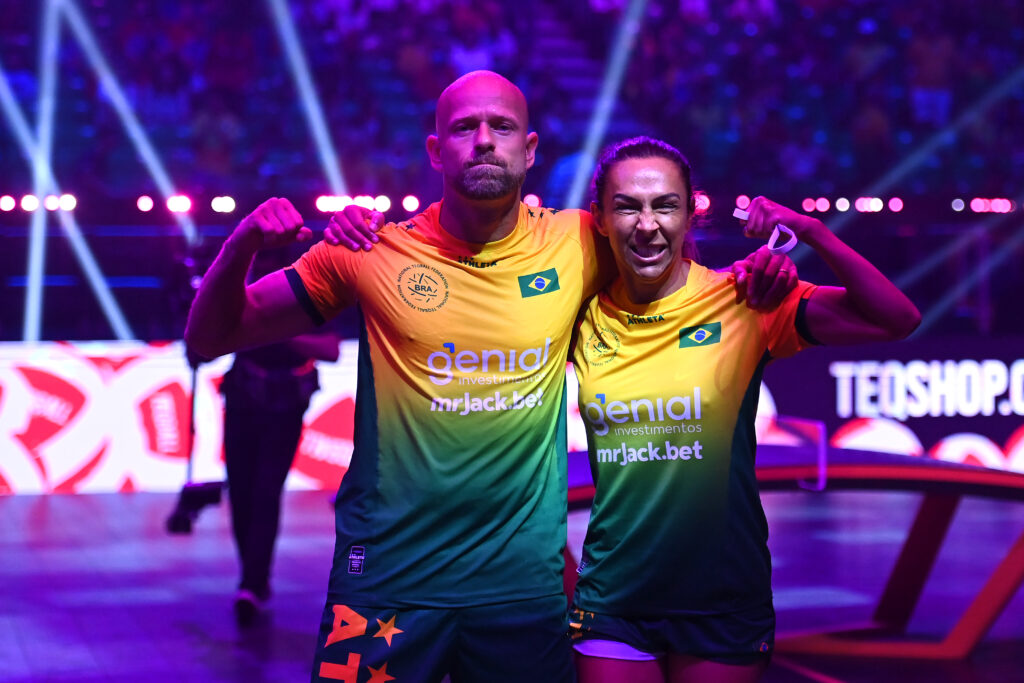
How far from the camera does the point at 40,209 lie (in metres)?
8.80

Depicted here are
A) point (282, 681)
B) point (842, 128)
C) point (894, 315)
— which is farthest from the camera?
point (842, 128)

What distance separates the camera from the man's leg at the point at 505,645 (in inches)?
87.7

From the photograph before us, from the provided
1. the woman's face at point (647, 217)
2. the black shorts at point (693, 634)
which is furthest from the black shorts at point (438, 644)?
the woman's face at point (647, 217)

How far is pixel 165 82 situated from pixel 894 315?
10.7 m

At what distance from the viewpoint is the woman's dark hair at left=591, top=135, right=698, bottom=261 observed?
7.78ft

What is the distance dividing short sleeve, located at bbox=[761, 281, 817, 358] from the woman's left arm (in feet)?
0.06

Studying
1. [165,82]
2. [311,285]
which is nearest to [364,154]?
[165,82]

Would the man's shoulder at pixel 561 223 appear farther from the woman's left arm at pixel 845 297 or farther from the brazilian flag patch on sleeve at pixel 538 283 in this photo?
the woman's left arm at pixel 845 297

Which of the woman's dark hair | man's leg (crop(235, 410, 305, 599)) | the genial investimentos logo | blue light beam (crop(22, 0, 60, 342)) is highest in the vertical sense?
blue light beam (crop(22, 0, 60, 342))

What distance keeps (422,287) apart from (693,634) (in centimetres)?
85

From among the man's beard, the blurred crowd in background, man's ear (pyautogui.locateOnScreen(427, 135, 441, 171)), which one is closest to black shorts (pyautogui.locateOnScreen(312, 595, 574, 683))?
the man's beard

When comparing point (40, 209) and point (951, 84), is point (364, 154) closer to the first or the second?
point (40, 209)

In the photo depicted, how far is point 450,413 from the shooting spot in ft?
7.48

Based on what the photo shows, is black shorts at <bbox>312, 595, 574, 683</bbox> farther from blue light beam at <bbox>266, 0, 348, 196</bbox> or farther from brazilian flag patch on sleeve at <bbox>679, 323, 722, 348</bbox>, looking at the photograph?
blue light beam at <bbox>266, 0, 348, 196</bbox>
